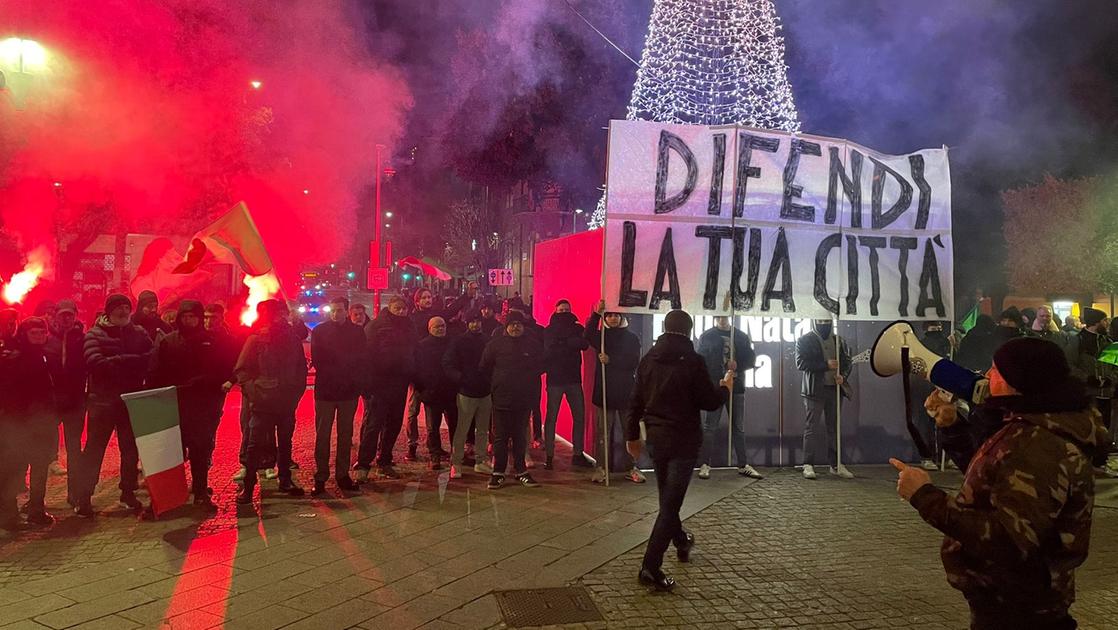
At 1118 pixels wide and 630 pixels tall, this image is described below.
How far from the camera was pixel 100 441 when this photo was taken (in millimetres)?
6496

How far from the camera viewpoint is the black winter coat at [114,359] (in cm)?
633

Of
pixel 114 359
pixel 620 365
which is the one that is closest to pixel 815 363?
pixel 620 365

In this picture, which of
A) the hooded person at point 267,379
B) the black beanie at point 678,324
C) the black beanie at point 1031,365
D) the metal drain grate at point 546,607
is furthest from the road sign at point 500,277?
the black beanie at point 1031,365

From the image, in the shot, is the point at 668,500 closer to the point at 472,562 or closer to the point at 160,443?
the point at 472,562

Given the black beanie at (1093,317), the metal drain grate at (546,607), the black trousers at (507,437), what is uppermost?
the black beanie at (1093,317)

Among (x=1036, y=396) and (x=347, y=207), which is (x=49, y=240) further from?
(x=1036, y=396)

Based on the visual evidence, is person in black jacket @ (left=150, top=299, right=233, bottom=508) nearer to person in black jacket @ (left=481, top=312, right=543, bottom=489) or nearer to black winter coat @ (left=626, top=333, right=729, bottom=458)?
person in black jacket @ (left=481, top=312, right=543, bottom=489)

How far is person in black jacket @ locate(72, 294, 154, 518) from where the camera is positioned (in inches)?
251

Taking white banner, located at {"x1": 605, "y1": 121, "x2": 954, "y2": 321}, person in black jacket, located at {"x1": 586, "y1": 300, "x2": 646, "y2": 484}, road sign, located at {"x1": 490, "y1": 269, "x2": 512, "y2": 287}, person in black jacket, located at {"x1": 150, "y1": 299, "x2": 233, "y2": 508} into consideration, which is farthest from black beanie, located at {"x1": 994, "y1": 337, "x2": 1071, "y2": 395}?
road sign, located at {"x1": 490, "y1": 269, "x2": 512, "y2": 287}

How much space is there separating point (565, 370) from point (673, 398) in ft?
11.7

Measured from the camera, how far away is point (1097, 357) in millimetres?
9523

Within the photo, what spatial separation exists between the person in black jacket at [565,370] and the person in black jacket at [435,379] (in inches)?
44.0

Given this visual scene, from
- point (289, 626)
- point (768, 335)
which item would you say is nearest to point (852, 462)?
point (768, 335)

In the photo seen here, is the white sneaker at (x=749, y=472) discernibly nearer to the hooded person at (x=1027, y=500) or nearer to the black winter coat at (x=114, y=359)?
the hooded person at (x=1027, y=500)
